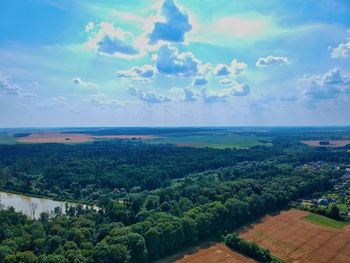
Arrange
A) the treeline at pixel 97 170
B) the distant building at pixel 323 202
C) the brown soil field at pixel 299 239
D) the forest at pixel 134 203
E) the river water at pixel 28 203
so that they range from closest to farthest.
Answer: the forest at pixel 134 203 < the brown soil field at pixel 299 239 < the river water at pixel 28 203 < the distant building at pixel 323 202 < the treeline at pixel 97 170

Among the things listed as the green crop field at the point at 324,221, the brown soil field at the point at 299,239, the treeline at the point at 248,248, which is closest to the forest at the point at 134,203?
the brown soil field at the point at 299,239

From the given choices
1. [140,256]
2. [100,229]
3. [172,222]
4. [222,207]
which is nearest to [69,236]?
[100,229]

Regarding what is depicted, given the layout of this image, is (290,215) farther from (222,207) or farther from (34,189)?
(34,189)

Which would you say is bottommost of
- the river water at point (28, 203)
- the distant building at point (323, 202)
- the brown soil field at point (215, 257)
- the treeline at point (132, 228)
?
the brown soil field at point (215, 257)

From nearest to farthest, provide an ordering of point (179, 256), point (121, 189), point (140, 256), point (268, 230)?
point (140, 256), point (179, 256), point (268, 230), point (121, 189)

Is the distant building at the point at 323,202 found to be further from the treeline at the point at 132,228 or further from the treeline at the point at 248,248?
the treeline at the point at 248,248
